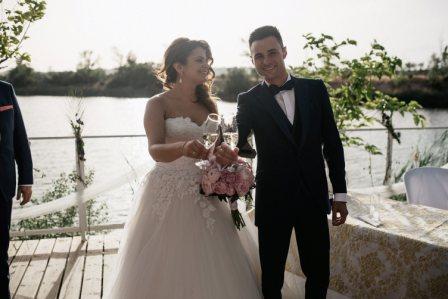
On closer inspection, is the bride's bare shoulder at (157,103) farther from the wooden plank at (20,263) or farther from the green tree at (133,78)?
the green tree at (133,78)

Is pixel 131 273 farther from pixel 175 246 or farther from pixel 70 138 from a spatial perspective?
pixel 70 138

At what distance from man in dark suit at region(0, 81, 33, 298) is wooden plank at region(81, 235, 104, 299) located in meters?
0.88

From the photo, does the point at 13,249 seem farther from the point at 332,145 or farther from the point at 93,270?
the point at 332,145

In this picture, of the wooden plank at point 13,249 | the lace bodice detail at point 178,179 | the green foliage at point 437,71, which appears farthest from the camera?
the green foliage at point 437,71

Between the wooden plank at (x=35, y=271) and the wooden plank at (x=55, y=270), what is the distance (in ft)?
0.13

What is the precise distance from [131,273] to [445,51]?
3980 mm

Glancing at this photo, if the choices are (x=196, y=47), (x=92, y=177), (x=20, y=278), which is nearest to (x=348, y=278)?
(x=196, y=47)

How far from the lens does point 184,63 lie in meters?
2.58

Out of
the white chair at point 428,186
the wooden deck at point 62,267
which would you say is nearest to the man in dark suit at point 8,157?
the wooden deck at point 62,267

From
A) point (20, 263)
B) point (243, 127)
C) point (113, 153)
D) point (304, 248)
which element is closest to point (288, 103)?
point (243, 127)

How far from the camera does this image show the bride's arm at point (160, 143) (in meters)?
2.07

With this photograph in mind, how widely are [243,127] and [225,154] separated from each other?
20cm

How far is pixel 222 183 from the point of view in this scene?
209 centimetres

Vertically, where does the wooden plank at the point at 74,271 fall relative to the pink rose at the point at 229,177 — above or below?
below
